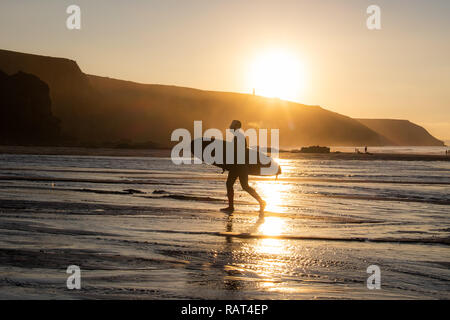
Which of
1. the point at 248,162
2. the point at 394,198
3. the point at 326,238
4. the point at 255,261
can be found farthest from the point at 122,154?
the point at 255,261

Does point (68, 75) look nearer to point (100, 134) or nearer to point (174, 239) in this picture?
point (100, 134)

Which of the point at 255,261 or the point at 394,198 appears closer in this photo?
the point at 255,261

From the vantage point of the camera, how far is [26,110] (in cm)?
12344

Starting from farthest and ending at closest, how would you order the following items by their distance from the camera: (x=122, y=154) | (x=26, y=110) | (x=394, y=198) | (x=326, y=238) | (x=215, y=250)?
(x=26, y=110), (x=122, y=154), (x=394, y=198), (x=326, y=238), (x=215, y=250)

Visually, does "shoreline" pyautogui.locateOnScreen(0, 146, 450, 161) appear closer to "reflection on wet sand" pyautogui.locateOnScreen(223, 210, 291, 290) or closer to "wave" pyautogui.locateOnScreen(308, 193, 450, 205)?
"wave" pyautogui.locateOnScreen(308, 193, 450, 205)

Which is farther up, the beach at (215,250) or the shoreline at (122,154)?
the shoreline at (122,154)

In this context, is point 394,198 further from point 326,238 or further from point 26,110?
point 26,110

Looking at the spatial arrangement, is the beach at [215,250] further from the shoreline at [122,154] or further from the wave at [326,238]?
the shoreline at [122,154]

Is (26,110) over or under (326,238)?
over

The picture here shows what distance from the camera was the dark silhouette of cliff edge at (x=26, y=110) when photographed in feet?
401

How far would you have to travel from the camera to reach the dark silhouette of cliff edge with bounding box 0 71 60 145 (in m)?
122

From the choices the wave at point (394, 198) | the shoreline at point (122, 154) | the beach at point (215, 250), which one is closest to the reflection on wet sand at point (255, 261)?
the beach at point (215, 250)
